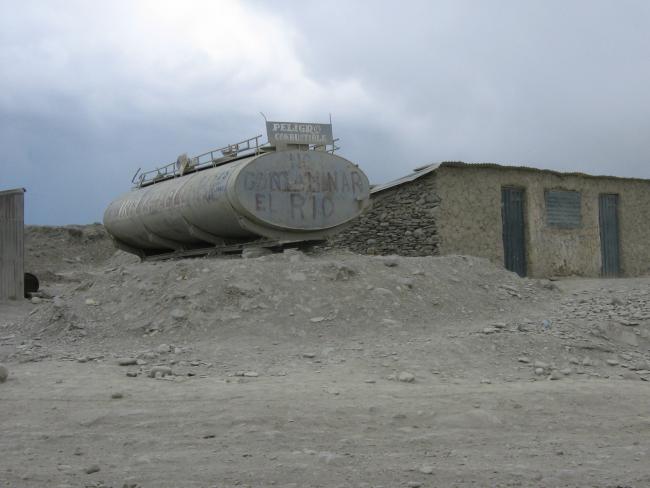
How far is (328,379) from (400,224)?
8828mm

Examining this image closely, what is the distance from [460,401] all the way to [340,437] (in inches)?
58.7

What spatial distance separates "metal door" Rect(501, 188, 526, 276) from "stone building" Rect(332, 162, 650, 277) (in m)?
0.02

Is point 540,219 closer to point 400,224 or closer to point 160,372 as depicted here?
point 400,224

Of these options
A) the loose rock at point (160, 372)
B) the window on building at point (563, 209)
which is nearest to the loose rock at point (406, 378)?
the loose rock at point (160, 372)

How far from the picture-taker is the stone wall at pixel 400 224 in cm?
1503

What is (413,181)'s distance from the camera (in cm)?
1539

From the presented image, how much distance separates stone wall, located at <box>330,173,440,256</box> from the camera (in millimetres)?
15031

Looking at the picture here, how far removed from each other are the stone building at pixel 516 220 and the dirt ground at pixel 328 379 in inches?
101

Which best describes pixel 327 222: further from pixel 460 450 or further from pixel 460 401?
pixel 460 450

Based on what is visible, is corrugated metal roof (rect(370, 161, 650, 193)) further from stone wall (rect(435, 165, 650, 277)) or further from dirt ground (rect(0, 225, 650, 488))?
dirt ground (rect(0, 225, 650, 488))

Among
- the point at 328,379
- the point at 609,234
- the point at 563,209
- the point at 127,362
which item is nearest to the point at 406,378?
the point at 328,379

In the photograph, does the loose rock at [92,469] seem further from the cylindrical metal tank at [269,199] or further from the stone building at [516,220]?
the stone building at [516,220]

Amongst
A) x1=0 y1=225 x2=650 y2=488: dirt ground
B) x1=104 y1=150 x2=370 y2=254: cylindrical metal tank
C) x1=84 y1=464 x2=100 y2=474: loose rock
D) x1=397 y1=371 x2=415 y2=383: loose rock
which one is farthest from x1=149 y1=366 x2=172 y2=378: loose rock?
x1=104 y1=150 x2=370 y2=254: cylindrical metal tank

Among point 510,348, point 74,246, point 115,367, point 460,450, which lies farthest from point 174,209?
point 74,246
